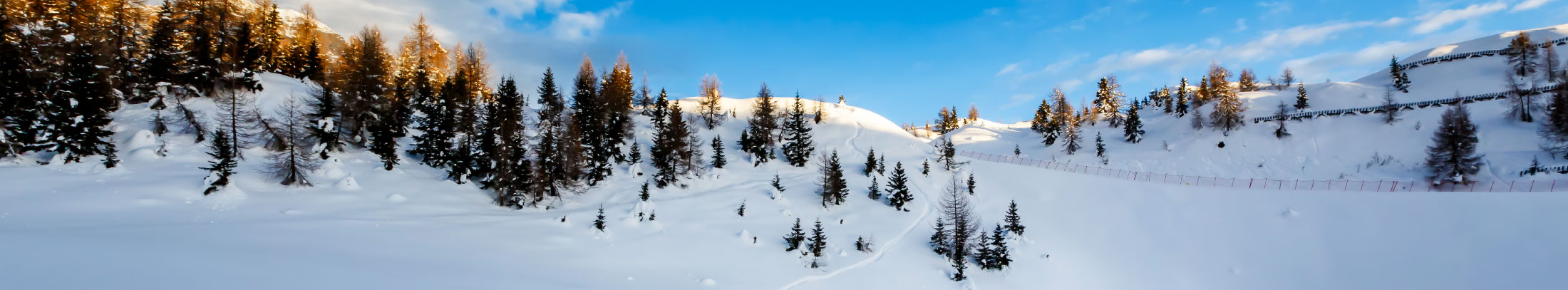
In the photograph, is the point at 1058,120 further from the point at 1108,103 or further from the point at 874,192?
the point at 874,192

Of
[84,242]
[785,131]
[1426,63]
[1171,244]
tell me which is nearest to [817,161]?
[785,131]

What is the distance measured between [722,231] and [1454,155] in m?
Answer: 51.3

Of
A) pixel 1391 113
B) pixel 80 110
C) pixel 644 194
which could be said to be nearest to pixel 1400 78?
pixel 1391 113

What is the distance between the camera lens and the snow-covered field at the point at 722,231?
14992 millimetres

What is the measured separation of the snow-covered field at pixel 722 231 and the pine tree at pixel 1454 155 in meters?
3.68

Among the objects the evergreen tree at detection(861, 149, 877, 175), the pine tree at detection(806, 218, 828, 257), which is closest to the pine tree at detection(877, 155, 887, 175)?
the evergreen tree at detection(861, 149, 877, 175)

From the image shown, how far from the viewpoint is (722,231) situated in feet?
104

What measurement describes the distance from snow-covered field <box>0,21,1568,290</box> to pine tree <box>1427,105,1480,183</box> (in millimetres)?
3683

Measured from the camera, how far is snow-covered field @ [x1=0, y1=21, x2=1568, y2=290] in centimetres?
1499

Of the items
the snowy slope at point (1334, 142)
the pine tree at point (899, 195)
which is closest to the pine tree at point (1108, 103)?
the snowy slope at point (1334, 142)

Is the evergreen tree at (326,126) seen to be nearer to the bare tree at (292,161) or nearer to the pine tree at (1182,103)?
the bare tree at (292,161)

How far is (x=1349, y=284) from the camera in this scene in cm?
2691

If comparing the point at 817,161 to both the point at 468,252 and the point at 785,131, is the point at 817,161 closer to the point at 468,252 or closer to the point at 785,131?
the point at 785,131

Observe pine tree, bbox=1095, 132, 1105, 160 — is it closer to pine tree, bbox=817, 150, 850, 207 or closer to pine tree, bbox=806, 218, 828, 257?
pine tree, bbox=817, 150, 850, 207
